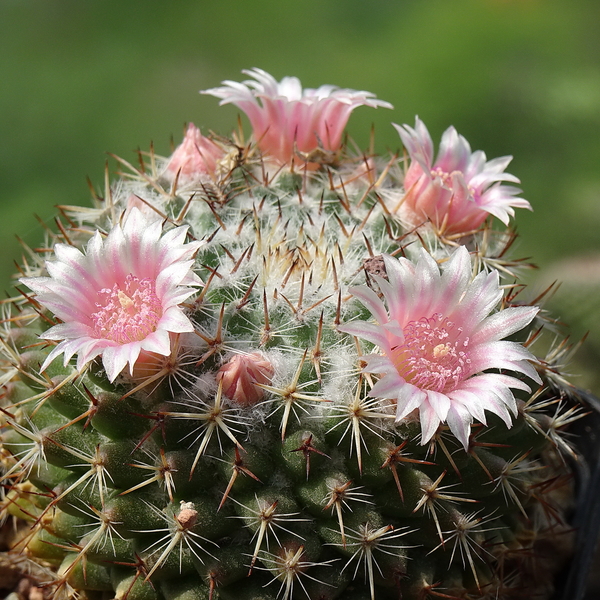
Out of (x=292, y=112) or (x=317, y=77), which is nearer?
(x=292, y=112)

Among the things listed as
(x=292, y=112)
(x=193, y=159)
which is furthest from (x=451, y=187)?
(x=193, y=159)

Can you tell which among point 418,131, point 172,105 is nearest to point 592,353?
point 418,131

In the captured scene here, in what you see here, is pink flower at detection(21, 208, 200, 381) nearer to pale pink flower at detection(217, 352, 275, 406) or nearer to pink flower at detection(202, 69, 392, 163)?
pale pink flower at detection(217, 352, 275, 406)

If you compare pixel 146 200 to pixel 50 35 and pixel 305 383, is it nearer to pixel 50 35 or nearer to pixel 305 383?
pixel 305 383

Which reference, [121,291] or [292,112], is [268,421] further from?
[292,112]

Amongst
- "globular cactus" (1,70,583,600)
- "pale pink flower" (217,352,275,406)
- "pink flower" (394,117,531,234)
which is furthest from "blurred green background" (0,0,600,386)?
"pale pink flower" (217,352,275,406)

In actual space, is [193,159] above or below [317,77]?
above
